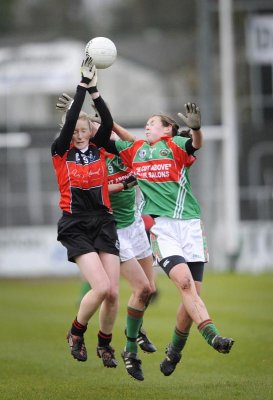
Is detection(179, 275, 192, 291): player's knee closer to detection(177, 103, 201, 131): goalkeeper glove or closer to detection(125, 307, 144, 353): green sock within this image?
detection(125, 307, 144, 353): green sock

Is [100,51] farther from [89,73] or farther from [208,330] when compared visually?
[208,330]

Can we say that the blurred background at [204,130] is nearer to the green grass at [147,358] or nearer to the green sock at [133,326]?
the green grass at [147,358]

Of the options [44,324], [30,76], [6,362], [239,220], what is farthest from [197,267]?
[30,76]

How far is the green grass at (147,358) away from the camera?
31.4 feet

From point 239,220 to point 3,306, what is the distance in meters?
11.4

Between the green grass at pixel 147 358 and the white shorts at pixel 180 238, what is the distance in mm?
1195

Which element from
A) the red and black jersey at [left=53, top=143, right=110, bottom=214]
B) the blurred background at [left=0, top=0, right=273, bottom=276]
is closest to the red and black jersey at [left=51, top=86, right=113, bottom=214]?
the red and black jersey at [left=53, top=143, right=110, bottom=214]

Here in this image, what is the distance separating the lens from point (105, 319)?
10219 millimetres

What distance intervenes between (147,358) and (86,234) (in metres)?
2.63

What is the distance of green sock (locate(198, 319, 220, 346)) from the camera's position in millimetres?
9125

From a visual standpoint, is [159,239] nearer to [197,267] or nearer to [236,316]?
[197,267]

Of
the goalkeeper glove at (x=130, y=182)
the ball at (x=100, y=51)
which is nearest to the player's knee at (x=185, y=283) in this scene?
Answer: the goalkeeper glove at (x=130, y=182)

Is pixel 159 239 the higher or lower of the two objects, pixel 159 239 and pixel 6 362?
the higher

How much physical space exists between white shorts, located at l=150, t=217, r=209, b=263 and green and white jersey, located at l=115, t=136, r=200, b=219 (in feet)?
0.22
